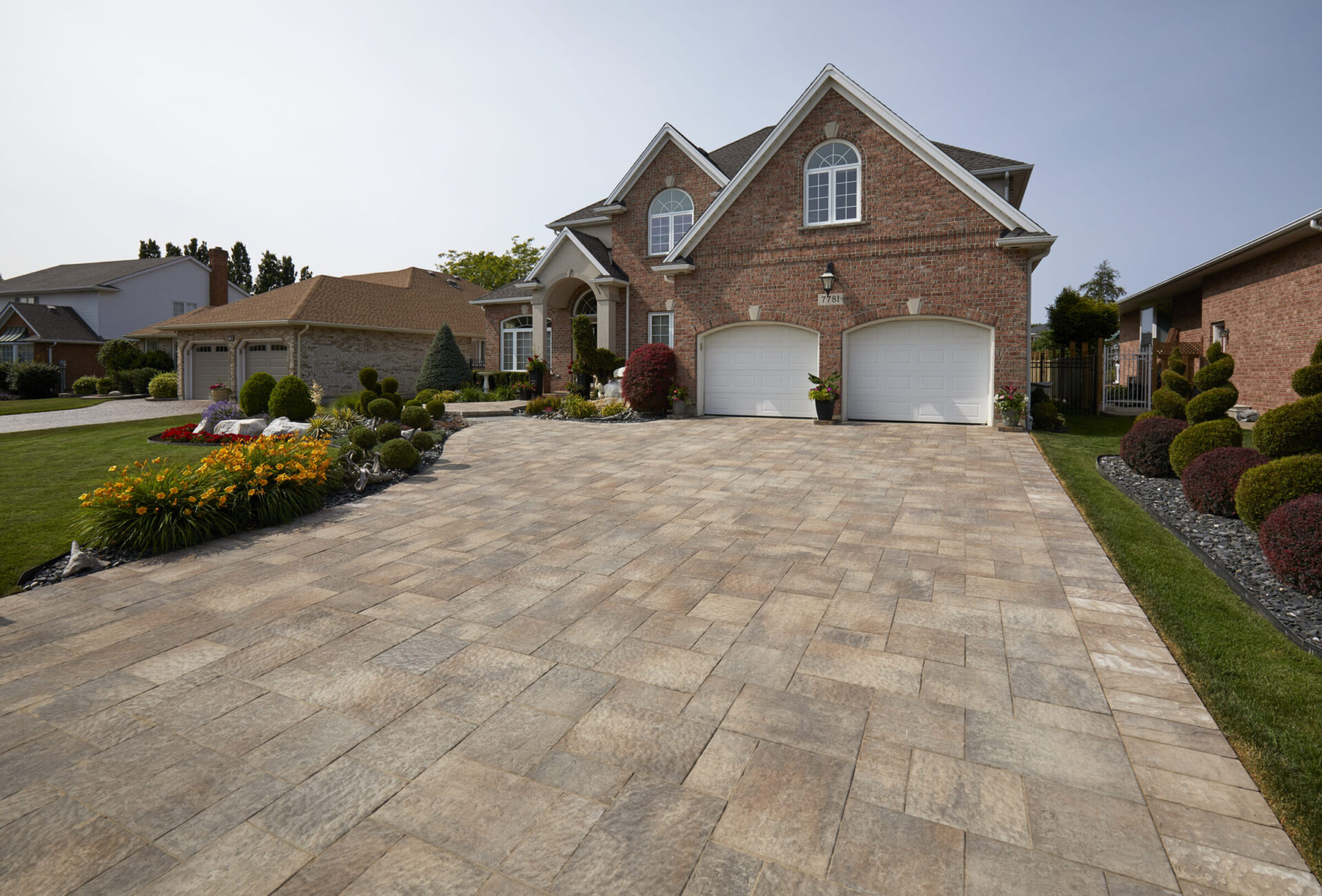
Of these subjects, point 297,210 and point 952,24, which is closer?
point 952,24

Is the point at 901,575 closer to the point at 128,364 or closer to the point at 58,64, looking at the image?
the point at 58,64

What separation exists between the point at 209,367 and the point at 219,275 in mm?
10151

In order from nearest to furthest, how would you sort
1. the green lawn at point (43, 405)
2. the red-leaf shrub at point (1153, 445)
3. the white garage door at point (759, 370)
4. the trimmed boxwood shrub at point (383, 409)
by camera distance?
the red-leaf shrub at point (1153, 445)
the trimmed boxwood shrub at point (383, 409)
the white garage door at point (759, 370)
the green lawn at point (43, 405)

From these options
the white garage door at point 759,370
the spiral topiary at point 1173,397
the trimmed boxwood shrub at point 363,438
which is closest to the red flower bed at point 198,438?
the trimmed boxwood shrub at point 363,438

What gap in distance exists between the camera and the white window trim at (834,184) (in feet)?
47.4

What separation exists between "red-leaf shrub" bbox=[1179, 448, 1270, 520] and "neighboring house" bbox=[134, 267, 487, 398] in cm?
2517

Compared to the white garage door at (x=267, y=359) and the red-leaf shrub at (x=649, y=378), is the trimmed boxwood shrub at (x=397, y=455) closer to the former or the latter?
the red-leaf shrub at (x=649, y=378)

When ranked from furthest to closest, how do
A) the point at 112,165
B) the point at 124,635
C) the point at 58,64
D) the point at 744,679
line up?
the point at 112,165 → the point at 58,64 → the point at 124,635 → the point at 744,679

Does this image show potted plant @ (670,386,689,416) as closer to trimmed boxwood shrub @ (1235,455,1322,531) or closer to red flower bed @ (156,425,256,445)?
red flower bed @ (156,425,256,445)

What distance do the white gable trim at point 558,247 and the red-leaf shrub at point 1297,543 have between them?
54.5 ft

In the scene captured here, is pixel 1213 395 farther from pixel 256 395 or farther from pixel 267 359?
pixel 267 359

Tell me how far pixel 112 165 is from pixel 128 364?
2930 centimetres

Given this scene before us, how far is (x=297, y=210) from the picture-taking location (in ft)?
40.2

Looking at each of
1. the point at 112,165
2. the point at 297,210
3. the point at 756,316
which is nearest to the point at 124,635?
the point at 112,165
